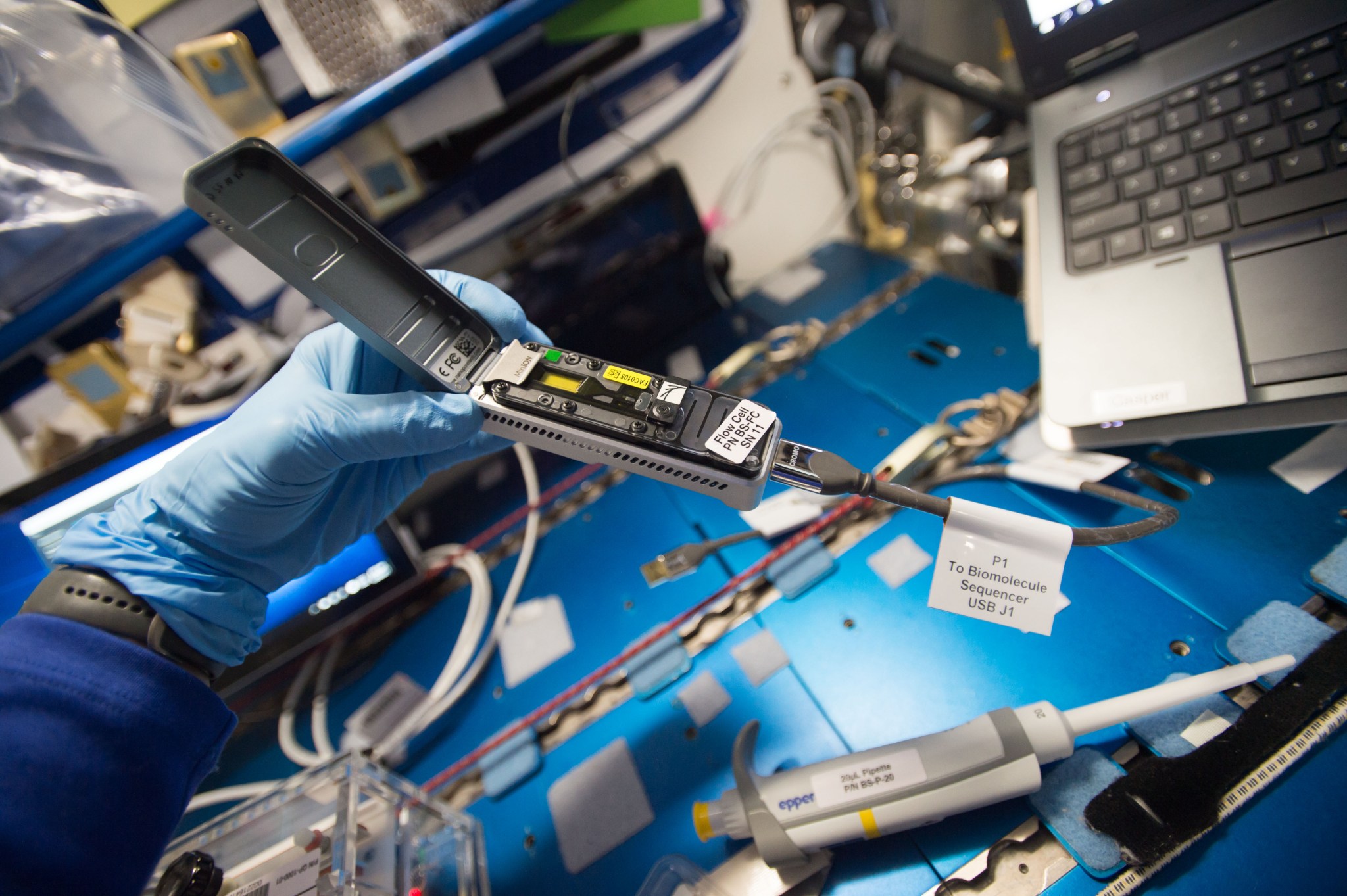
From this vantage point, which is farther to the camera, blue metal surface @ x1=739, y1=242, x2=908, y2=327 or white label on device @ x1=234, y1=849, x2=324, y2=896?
blue metal surface @ x1=739, y1=242, x2=908, y2=327

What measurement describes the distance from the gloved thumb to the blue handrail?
19.1 inches

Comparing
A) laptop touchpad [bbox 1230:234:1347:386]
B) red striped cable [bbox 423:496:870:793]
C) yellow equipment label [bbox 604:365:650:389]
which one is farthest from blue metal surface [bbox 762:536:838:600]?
laptop touchpad [bbox 1230:234:1347:386]

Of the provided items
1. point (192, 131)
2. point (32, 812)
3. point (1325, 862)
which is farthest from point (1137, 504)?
point (192, 131)

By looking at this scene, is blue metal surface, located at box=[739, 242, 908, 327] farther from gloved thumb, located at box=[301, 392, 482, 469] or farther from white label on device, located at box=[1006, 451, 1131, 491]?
gloved thumb, located at box=[301, 392, 482, 469]

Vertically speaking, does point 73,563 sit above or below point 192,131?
below

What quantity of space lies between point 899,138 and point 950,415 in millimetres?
694

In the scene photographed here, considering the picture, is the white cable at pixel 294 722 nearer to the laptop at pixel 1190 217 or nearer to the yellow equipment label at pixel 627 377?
the yellow equipment label at pixel 627 377

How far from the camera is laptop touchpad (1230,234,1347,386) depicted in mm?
547

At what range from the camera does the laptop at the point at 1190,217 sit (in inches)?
22.7

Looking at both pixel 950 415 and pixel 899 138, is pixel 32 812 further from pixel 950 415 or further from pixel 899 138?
pixel 899 138

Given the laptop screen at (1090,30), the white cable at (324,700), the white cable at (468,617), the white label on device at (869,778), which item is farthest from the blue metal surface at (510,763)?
the laptop screen at (1090,30)

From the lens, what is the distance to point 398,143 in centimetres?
100

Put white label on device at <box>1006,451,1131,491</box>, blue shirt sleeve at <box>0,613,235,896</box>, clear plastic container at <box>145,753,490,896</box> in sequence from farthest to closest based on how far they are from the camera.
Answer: white label on device at <box>1006,451,1131,491</box>, clear plastic container at <box>145,753,490,896</box>, blue shirt sleeve at <box>0,613,235,896</box>

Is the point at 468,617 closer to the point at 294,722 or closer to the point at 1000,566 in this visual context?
the point at 294,722
